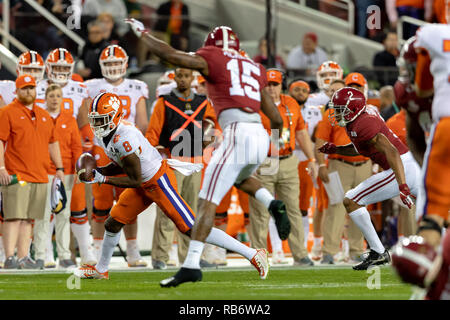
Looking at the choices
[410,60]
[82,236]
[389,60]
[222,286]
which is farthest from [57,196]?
[389,60]

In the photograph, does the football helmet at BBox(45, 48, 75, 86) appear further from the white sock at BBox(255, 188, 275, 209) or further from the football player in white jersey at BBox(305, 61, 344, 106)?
the white sock at BBox(255, 188, 275, 209)

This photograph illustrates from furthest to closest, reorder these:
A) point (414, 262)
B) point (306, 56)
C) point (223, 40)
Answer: point (306, 56) → point (223, 40) → point (414, 262)

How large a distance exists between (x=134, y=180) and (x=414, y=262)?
4.16 meters

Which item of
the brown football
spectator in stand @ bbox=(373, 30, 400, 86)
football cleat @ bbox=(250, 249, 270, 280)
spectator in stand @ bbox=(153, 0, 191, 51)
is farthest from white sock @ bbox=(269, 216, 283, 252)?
spectator in stand @ bbox=(153, 0, 191, 51)

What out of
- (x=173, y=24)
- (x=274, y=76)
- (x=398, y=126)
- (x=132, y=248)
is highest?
(x=173, y=24)

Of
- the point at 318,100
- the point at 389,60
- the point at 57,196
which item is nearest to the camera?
the point at 57,196

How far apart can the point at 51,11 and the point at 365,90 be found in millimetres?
6936

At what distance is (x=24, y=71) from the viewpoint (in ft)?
40.3

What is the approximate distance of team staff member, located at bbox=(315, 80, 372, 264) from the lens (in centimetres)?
1185

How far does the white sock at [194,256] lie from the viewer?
7.38 m

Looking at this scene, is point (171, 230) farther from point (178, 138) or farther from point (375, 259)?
point (375, 259)

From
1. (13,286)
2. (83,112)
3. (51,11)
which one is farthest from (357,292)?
(51,11)

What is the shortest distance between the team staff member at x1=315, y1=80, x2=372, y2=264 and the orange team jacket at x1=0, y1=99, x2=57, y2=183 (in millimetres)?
3237

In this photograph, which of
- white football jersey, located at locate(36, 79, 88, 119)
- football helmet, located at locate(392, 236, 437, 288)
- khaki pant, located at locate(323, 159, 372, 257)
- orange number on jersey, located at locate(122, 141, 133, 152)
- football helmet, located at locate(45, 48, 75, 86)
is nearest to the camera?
football helmet, located at locate(392, 236, 437, 288)
